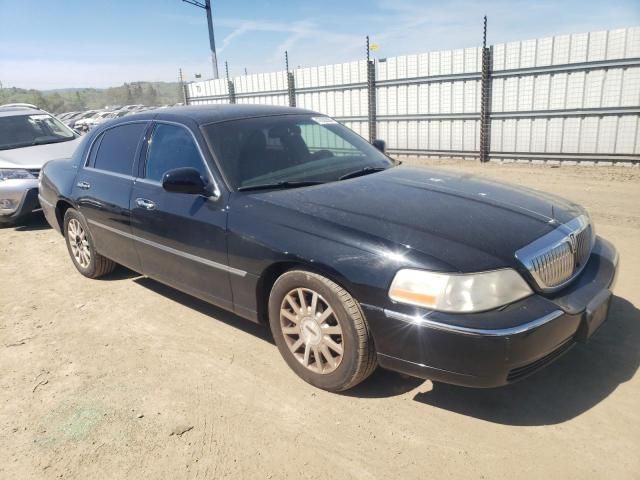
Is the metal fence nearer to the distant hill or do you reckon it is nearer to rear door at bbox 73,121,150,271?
rear door at bbox 73,121,150,271

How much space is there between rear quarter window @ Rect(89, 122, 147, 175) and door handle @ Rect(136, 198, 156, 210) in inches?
14.2

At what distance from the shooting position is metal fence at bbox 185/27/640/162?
9938 mm

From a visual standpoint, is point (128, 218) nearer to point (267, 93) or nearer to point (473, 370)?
point (473, 370)

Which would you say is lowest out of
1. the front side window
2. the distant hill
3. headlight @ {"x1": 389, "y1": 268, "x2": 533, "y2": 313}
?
headlight @ {"x1": 389, "y1": 268, "x2": 533, "y2": 313}

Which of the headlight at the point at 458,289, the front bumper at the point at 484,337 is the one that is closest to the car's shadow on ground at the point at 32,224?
the front bumper at the point at 484,337

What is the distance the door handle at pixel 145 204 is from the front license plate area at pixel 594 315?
2.98 meters

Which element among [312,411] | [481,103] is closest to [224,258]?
[312,411]

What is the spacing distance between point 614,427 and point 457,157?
35.6 ft

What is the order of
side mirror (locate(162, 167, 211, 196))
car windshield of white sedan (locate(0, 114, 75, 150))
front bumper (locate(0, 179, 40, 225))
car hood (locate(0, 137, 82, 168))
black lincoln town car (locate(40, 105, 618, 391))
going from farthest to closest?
1. car windshield of white sedan (locate(0, 114, 75, 150))
2. car hood (locate(0, 137, 82, 168))
3. front bumper (locate(0, 179, 40, 225))
4. side mirror (locate(162, 167, 211, 196))
5. black lincoln town car (locate(40, 105, 618, 391))

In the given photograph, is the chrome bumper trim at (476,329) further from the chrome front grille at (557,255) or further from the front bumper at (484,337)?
the chrome front grille at (557,255)

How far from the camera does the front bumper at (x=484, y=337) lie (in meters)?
2.30

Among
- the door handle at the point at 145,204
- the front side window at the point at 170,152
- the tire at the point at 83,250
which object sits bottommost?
the tire at the point at 83,250

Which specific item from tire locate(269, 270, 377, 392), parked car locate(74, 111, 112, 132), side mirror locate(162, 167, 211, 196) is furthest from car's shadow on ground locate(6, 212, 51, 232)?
tire locate(269, 270, 377, 392)

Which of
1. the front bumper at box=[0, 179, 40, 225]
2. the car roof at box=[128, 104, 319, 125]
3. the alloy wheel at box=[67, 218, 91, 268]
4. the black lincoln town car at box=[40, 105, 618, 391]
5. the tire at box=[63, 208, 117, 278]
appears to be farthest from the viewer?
the front bumper at box=[0, 179, 40, 225]
